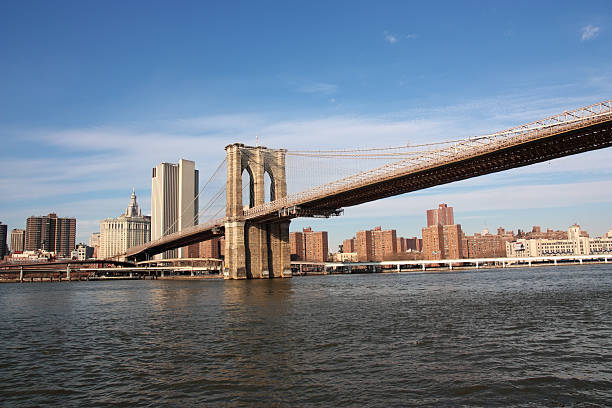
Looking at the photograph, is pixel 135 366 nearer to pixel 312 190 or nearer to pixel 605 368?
pixel 605 368

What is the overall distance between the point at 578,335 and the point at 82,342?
1591 cm

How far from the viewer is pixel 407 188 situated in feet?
163

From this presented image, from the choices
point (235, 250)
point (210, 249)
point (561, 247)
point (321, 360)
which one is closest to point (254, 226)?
point (235, 250)

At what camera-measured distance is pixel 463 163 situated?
39500 millimetres

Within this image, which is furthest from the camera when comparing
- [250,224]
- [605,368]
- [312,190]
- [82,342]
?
[250,224]

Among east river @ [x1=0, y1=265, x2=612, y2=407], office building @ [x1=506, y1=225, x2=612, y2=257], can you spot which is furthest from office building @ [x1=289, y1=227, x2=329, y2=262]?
east river @ [x1=0, y1=265, x2=612, y2=407]

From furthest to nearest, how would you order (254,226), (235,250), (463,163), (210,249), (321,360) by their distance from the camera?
1. (210,249)
2. (254,226)
3. (235,250)
4. (463,163)
5. (321,360)

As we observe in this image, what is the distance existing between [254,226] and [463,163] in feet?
109

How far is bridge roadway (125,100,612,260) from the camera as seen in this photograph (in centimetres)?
3119

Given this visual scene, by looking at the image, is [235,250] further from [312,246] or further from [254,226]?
[312,246]

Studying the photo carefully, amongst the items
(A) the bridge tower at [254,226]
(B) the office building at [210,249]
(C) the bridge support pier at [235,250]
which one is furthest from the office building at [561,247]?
(C) the bridge support pier at [235,250]

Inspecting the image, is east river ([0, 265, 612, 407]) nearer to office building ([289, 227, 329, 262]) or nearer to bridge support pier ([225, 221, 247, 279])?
bridge support pier ([225, 221, 247, 279])

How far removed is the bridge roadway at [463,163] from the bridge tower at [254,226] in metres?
2.45

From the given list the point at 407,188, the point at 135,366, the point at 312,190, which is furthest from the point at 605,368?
the point at 312,190
